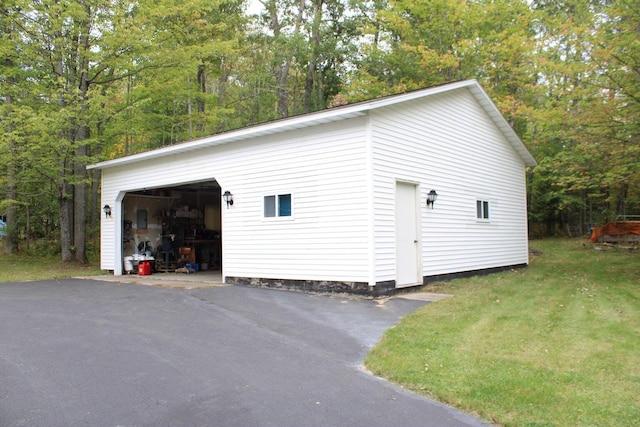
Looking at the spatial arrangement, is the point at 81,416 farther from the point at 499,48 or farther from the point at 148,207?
the point at 499,48

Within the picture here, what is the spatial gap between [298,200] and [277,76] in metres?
17.9

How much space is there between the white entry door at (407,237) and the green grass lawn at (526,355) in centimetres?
92

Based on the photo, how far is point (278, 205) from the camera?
32.7 feet

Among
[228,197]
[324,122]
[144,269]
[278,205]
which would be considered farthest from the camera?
[144,269]

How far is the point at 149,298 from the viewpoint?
8.88 metres

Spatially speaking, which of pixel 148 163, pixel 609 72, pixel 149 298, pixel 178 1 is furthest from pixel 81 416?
pixel 178 1

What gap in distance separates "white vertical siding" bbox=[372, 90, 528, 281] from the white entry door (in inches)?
8.2

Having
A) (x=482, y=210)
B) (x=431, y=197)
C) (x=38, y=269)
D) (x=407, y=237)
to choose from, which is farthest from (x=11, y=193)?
(x=482, y=210)

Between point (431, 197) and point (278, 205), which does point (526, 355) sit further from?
point (278, 205)

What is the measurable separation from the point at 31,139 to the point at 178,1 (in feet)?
27.4

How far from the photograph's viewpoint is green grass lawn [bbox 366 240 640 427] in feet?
11.8

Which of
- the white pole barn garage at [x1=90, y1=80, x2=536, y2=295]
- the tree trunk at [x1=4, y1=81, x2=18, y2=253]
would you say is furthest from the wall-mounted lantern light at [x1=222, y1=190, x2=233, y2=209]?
Answer: the tree trunk at [x1=4, y1=81, x2=18, y2=253]

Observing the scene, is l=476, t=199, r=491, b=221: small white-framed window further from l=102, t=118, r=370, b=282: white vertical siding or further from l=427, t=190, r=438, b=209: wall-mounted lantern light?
l=102, t=118, r=370, b=282: white vertical siding

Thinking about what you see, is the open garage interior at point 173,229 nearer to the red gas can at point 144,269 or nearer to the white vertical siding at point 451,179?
the red gas can at point 144,269
